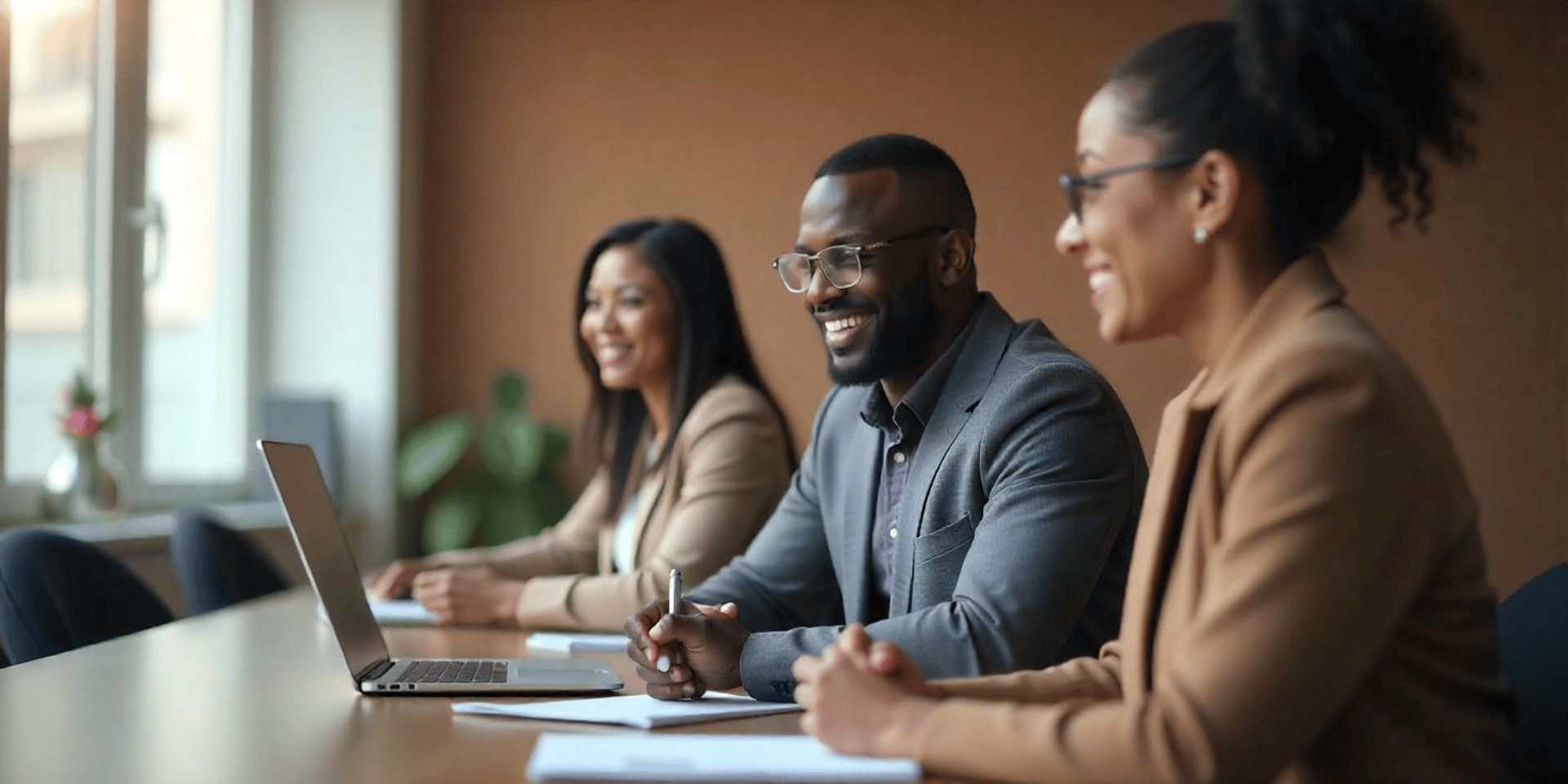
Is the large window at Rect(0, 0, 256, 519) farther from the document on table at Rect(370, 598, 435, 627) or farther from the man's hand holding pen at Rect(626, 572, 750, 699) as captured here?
the man's hand holding pen at Rect(626, 572, 750, 699)

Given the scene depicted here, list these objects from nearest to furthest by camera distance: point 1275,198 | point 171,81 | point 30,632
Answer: point 1275,198 → point 30,632 → point 171,81

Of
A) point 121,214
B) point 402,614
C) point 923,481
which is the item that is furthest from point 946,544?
point 121,214

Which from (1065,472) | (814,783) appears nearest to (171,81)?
(1065,472)

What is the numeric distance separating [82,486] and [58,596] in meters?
1.68

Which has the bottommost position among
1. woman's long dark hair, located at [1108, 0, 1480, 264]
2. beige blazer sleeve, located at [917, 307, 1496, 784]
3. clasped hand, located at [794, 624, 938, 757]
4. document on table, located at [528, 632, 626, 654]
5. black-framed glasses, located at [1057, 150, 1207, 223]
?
document on table, located at [528, 632, 626, 654]

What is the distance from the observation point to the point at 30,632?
2244 mm

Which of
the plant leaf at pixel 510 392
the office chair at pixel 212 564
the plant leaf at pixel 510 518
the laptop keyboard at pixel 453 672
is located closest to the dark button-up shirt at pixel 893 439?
the laptop keyboard at pixel 453 672

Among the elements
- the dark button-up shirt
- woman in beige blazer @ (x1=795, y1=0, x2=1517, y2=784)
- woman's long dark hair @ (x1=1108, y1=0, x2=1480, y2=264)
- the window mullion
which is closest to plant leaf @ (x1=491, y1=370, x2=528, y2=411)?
the window mullion

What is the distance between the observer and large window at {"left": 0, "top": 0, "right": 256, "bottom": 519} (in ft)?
12.9

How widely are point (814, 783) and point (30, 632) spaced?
60.0 inches

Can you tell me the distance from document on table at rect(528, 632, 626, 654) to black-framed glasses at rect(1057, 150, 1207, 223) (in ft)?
4.09

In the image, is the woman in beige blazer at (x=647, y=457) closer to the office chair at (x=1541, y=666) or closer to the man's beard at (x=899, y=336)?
the man's beard at (x=899, y=336)

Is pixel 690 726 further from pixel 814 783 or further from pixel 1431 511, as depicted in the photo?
pixel 1431 511

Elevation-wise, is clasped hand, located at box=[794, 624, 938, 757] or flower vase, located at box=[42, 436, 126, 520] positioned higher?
clasped hand, located at box=[794, 624, 938, 757]
